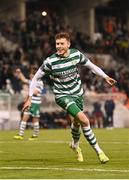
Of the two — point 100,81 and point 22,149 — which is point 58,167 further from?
point 100,81

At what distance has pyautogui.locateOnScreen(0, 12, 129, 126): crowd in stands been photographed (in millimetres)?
40375

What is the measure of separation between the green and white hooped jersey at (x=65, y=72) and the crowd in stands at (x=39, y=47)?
68.9 feet

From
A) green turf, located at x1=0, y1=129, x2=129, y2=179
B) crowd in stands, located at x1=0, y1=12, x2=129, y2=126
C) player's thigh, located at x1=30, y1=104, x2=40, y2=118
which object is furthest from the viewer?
crowd in stands, located at x1=0, y1=12, x2=129, y2=126

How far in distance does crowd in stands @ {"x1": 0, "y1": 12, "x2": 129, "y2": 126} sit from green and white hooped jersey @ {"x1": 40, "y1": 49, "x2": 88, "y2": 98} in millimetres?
21008

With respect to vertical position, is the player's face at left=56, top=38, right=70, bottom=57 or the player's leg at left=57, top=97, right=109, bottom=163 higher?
the player's face at left=56, top=38, right=70, bottom=57

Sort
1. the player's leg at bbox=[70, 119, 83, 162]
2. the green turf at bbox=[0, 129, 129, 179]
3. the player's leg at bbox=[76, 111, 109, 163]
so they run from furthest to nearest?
1. the player's leg at bbox=[70, 119, 83, 162]
2. the player's leg at bbox=[76, 111, 109, 163]
3. the green turf at bbox=[0, 129, 129, 179]

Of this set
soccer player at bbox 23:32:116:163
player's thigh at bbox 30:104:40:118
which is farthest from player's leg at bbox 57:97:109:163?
player's thigh at bbox 30:104:40:118

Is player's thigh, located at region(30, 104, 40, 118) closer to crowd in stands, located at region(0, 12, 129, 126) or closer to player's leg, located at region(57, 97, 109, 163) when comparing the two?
crowd in stands, located at region(0, 12, 129, 126)

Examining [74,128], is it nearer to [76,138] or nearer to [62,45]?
[76,138]

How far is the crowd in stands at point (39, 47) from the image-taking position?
132ft

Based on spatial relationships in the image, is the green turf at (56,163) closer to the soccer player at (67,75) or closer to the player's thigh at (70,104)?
the soccer player at (67,75)

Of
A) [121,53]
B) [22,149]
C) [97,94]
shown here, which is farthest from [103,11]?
[22,149]

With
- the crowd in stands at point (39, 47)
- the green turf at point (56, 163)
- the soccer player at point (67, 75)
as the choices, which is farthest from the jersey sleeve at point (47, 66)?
the crowd in stands at point (39, 47)

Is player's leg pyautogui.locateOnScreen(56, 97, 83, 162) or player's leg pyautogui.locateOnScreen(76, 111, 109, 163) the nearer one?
player's leg pyautogui.locateOnScreen(76, 111, 109, 163)
